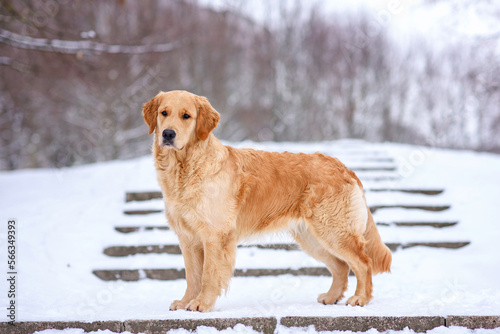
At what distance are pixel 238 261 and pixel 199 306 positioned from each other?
1859mm

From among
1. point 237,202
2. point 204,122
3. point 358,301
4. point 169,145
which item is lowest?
point 358,301

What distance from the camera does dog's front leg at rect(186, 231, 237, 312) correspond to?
11.1 ft

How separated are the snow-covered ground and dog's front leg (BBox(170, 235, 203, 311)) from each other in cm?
28

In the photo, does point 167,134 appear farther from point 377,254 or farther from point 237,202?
point 377,254

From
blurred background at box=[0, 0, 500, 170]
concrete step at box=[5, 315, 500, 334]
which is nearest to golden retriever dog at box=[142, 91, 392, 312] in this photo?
concrete step at box=[5, 315, 500, 334]

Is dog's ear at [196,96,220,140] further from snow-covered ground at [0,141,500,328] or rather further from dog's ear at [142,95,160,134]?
snow-covered ground at [0,141,500,328]

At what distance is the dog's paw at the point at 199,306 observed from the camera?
3314 mm

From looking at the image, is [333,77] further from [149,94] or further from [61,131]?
[61,131]

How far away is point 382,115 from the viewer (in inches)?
887

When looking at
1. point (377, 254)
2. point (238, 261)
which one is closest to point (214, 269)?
point (377, 254)

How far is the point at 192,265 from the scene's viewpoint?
11.9 ft

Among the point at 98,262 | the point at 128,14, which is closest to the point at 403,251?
the point at 98,262

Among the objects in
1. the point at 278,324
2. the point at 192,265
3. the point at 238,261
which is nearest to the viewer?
the point at 278,324

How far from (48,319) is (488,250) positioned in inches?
192
